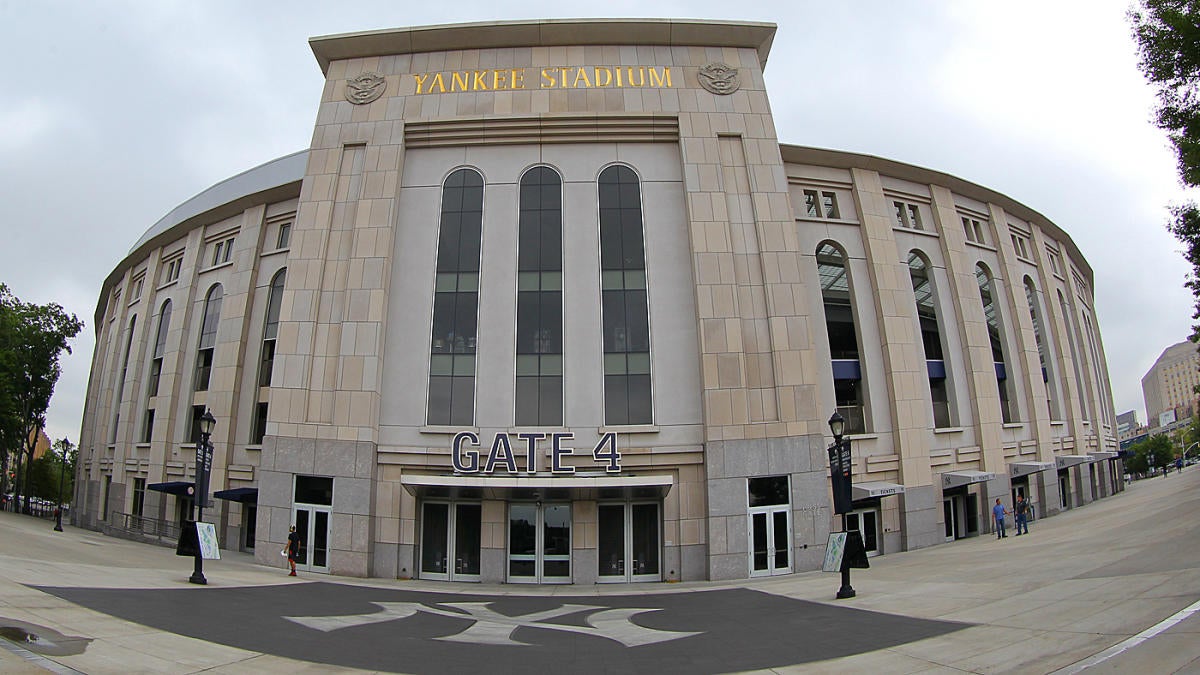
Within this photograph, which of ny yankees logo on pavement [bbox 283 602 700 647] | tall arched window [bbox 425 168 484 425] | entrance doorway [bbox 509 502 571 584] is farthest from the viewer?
tall arched window [bbox 425 168 484 425]

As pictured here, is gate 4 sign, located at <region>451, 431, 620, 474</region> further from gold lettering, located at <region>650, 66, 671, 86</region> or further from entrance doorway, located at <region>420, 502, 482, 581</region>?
gold lettering, located at <region>650, 66, 671, 86</region>

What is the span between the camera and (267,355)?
32.5 meters

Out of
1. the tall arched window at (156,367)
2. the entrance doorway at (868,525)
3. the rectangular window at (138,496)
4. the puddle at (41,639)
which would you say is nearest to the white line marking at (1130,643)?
the puddle at (41,639)

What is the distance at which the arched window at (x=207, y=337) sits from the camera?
35.2m

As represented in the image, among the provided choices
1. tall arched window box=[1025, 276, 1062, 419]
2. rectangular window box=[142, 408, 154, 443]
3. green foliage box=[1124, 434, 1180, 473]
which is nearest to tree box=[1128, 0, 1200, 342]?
tall arched window box=[1025, 276, 1062, 419]

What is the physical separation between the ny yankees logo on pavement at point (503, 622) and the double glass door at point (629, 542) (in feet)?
18.7

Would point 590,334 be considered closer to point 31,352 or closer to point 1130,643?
point 1130,643

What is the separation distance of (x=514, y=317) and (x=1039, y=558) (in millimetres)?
18998

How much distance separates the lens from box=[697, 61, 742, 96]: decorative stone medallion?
2762 centimetres

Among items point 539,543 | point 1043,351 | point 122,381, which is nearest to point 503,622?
point 539,543

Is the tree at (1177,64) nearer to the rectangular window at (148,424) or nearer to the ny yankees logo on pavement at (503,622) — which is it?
the ny yankees logo on pavement at (503,622)

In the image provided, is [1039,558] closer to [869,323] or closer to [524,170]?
[869,323]

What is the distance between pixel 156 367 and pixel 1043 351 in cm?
5438

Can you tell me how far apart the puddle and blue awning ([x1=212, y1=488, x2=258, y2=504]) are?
19395 mm
